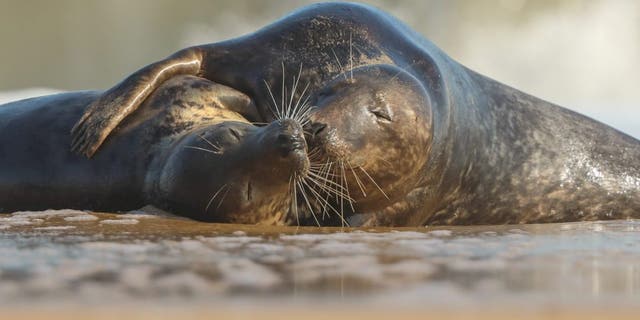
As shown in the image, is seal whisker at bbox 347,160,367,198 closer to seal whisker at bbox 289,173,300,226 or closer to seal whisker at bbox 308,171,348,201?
seal whisker at bbox 308,171,348,201

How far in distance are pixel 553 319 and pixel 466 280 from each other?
0.56 meters

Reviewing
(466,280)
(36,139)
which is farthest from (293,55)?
(466,280)

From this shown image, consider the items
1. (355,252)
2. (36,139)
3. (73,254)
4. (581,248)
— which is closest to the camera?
(73,254)

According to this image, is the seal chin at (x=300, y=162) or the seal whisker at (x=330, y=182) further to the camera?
the seal whisker at (x=330, y=182)

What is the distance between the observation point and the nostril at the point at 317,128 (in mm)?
4688

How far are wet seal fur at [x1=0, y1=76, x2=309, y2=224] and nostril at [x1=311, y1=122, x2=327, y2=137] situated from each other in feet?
0.96

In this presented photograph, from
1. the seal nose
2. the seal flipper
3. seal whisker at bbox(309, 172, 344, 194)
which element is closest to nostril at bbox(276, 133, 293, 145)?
the seal nose

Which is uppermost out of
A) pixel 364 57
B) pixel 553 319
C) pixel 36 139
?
pixel 364 57

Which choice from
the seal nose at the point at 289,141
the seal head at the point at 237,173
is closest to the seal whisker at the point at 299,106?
the seal head at the point at 237,173

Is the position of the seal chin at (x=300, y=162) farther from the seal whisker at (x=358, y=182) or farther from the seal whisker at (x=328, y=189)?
the seal whisker at (x=358, y=182)

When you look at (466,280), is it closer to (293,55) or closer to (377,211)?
(377,211)

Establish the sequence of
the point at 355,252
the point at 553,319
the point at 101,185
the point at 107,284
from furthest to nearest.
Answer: the point at 101,185
the point at 355,252
the point at 107,284
the point at 553,319

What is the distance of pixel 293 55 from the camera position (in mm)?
5566

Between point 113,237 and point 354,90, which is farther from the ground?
point 354,90
